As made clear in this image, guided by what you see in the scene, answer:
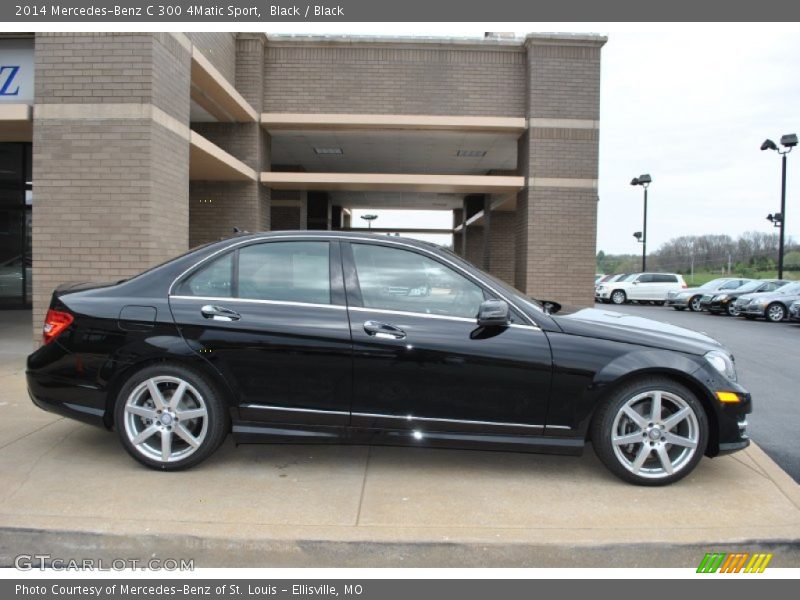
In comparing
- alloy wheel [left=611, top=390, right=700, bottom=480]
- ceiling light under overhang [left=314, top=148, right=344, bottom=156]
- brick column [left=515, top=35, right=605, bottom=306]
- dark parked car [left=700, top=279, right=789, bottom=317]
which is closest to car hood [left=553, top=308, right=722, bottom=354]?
alloy wheel [left=611, top=390, right=700, bottom=480]

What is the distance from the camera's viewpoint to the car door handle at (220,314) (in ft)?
13.3

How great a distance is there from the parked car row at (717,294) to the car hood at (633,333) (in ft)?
53.2

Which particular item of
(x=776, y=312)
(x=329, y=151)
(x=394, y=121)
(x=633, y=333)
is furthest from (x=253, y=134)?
(x=776, y=312)

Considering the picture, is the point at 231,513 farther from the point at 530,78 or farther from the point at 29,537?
the point at 530,78

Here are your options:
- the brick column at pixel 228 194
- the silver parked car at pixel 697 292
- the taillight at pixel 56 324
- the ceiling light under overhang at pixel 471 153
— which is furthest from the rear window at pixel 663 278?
the taillight at pixel 56 324

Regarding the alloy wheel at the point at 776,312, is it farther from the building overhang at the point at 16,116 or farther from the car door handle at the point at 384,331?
the building overhang at the point at 16,116

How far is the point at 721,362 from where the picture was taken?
13.3 ft

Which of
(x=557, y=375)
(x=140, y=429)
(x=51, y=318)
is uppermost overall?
(x=51, y=318)

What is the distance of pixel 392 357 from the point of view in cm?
391

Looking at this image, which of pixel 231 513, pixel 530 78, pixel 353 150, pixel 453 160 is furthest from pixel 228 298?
pixel 453 160

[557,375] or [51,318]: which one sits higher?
[51,318]

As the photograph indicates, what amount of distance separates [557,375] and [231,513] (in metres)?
2.14

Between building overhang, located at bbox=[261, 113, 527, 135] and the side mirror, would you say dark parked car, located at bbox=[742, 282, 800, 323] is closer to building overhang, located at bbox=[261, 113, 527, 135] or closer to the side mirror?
building overhang, located at bbox=[261, 113, 527, 135]

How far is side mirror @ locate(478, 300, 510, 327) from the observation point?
378 cm
